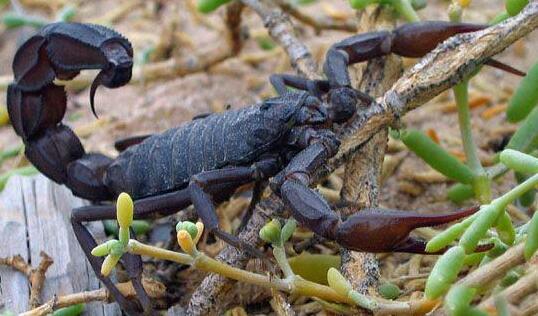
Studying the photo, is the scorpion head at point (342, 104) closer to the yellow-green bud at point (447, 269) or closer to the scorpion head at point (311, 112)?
the scorpion head at point (311, 112)

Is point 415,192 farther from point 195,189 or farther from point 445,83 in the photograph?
point 195,189

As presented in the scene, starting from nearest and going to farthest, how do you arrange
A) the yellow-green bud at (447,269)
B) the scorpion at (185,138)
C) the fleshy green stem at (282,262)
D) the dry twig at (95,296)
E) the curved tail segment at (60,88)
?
the yellow-green bud at (447,269) → the fleshy green stem at (282,262) → the dry twig at (95,296) → the scorpion at (185,138) → the curved tail segment at (60,88)

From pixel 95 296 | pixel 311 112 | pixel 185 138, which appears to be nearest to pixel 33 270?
pixel 95 296

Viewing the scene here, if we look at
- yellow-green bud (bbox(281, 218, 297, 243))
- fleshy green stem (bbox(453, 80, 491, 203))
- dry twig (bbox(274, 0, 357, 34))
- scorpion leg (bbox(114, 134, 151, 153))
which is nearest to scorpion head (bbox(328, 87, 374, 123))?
fleshy green stem (bbox(453, 80, 491, 203))

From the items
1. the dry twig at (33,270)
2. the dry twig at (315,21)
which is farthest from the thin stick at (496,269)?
the dry twig at (315,21)

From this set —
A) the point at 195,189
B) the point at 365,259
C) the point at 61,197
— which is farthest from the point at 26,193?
the point at 365,259

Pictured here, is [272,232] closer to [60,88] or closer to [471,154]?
[471,154]

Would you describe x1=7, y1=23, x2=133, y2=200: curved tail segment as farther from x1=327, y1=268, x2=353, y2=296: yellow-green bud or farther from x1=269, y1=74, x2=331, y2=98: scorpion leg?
x1=327, y1=268, x2=353, y2=296: yellow-green bud
